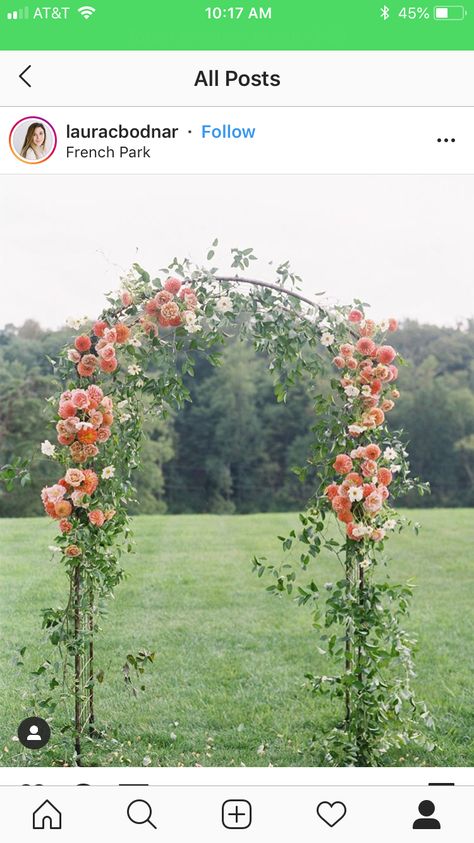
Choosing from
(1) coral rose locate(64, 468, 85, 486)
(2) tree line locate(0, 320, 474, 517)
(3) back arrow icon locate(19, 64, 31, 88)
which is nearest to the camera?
(3) back arrow icon locate(19, 64, 31, 88)

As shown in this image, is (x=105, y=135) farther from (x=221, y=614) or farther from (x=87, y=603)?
(x=221, y=614)

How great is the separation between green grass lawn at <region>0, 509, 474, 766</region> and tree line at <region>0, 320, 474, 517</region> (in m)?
8.23

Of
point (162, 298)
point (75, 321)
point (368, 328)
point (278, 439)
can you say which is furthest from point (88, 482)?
point (278, 439)

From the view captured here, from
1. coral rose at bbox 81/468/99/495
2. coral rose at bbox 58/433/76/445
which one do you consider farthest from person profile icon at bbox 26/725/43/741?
coral rose at bbox 58/433/76/445

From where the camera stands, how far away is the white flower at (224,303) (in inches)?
121

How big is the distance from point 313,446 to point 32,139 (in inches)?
61.8

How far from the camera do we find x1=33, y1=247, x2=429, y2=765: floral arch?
2918mm

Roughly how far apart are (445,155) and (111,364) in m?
1.49

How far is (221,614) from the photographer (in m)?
6.04
